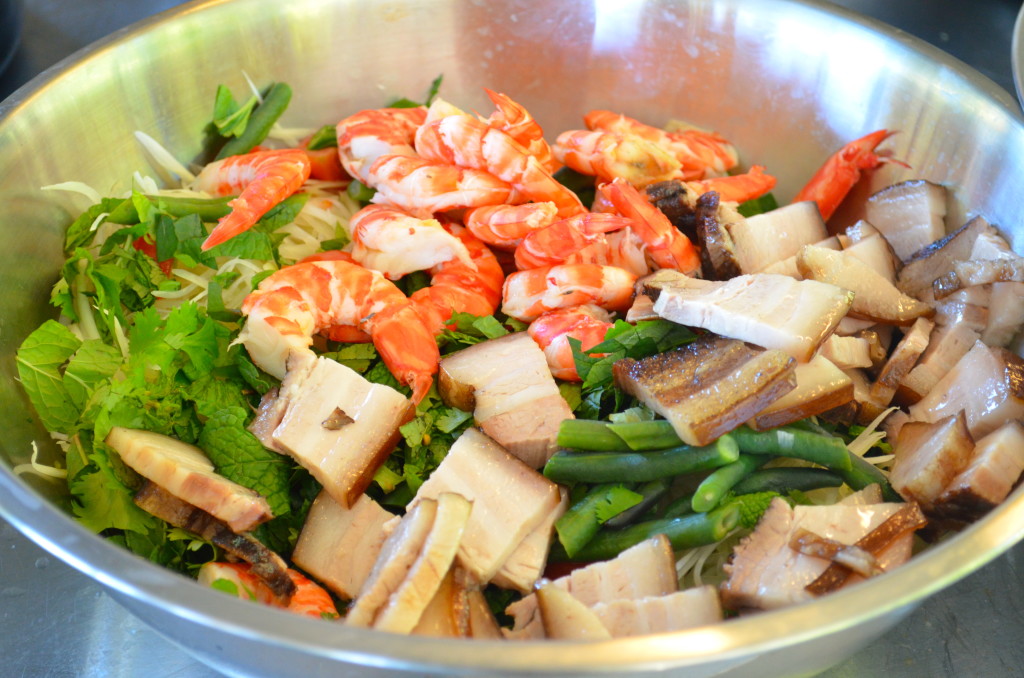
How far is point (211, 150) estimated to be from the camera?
310 centimetres

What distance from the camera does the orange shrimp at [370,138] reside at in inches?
117

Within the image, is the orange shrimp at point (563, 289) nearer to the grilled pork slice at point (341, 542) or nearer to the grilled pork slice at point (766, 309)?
the grilled pork slice at point (766, 309)

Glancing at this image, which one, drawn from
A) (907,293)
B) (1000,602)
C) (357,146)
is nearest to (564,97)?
(357,146)

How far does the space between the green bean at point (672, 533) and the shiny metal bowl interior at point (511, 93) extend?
13.2 inches

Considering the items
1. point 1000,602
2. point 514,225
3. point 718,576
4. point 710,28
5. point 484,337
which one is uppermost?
point 710,28

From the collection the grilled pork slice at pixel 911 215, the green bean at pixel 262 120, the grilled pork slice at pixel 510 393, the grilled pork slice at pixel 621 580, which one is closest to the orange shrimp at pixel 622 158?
the grilled pork slice at pixel 911 215

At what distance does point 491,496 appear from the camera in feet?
6.82

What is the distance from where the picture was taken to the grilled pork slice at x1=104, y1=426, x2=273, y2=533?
2.02 meters

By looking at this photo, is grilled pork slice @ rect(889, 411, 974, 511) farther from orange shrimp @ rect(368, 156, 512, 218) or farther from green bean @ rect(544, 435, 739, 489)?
orange shrimp @ rect(368, 156, 512, 218)

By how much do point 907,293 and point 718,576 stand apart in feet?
3.81

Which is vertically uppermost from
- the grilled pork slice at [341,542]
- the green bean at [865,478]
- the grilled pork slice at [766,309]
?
the grilled pork slice at [766,309]

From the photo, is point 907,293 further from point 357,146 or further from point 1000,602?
point 357,146

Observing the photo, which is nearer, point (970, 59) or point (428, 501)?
point (428, 501)

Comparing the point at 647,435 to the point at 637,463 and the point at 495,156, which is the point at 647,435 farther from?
the point at 495,156
